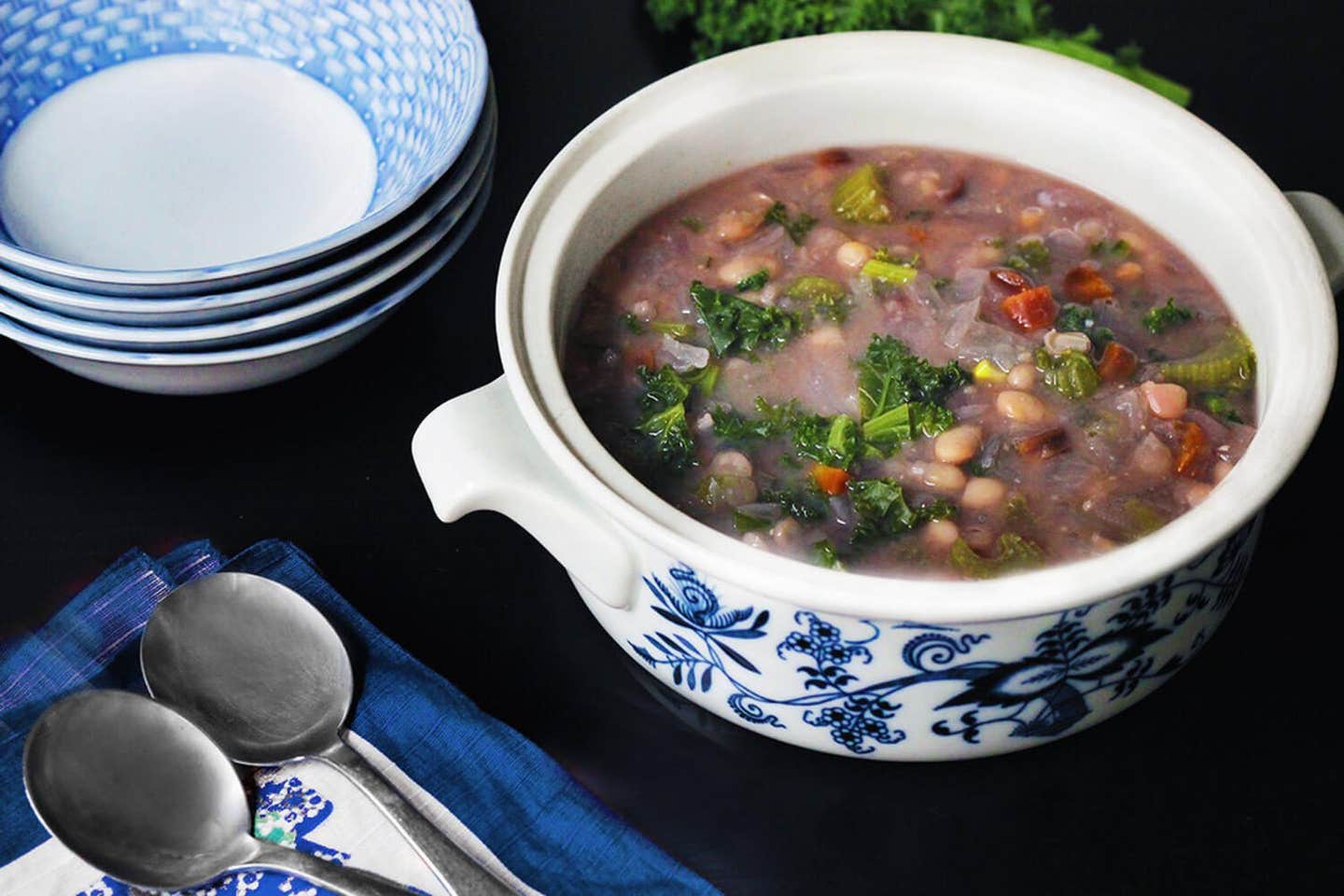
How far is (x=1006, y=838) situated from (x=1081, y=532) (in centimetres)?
49

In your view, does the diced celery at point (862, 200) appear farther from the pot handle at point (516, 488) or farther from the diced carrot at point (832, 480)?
the pot handle at point (516, 488)

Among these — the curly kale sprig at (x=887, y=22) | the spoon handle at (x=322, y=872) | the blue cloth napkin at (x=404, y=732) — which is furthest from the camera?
the curly kale sprig at (x=887, y=22)

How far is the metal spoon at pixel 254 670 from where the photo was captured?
2535mm

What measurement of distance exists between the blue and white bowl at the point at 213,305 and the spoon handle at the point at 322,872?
0.90 metres

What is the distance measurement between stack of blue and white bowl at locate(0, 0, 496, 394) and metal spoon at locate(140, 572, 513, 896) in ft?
1.51

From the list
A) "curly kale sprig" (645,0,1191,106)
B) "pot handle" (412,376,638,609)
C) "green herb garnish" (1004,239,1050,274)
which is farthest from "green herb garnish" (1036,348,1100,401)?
"curly kale sprig" (645,0,1191,106)

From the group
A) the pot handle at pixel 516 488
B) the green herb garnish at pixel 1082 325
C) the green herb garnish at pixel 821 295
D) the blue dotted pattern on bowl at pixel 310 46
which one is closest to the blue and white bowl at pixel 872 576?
the pot handle at pixel 516 488

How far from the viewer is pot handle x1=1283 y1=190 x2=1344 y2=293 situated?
265 centimetres

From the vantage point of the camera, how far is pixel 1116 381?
2.63 m

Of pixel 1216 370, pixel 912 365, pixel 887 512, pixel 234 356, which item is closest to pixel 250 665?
pixel 234 356

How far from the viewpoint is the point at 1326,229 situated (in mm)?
2695

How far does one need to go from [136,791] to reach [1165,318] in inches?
70.9

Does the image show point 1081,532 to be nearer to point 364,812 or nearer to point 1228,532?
point 1228,532

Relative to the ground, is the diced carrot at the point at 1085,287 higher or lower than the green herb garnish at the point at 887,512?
higher
